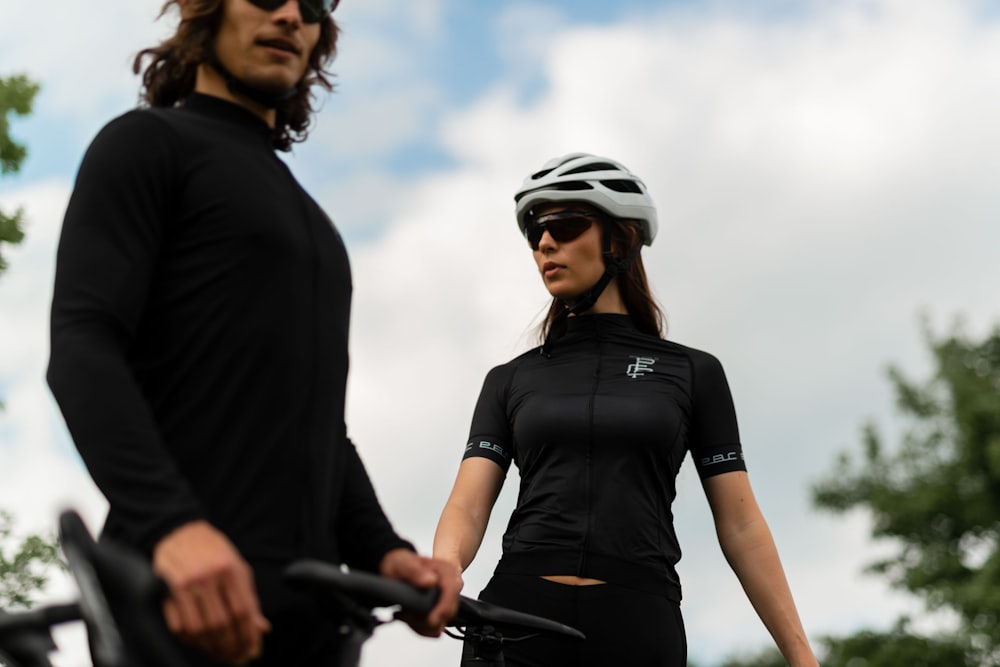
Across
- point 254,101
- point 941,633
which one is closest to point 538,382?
point 254,101

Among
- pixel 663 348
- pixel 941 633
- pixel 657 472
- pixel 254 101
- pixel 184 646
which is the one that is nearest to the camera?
pixel 184 646

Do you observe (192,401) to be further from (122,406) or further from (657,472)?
(657,472)

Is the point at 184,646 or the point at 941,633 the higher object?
the point at 941,633

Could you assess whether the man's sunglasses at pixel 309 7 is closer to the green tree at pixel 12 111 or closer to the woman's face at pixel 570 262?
the woman's face at pixel 570 262

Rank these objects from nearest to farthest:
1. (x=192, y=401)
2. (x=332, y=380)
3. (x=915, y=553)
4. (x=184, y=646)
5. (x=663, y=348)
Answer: (x=184, y=646) < (x=192, y=401) < (x=332, y=380) < (x=663, y=348) < (x=915, y=553)

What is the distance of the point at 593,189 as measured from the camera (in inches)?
246

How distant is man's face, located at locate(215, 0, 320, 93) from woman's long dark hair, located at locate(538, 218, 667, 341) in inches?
131

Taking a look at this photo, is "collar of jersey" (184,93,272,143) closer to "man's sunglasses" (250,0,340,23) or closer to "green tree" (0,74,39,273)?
"man's sunglasses" (250,0,340,23)

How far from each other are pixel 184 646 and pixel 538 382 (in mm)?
3681

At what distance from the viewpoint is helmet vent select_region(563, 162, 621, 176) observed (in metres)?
6.42

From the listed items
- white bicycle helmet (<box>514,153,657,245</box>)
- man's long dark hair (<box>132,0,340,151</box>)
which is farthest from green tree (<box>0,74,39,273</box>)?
man's long dark hair (<box>132,0,340,151</box>)

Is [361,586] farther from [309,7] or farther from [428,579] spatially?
[309,7]

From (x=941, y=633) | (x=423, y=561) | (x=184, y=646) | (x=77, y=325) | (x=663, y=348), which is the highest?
(x=941, y=633)

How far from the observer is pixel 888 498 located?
117ft
